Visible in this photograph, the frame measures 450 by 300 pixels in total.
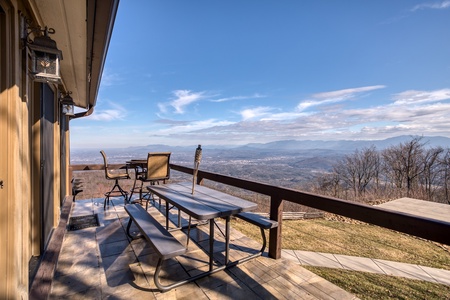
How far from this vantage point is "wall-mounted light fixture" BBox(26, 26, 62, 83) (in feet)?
4.98

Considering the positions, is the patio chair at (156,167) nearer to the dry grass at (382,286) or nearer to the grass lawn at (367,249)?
the grass lawn at (367,249)

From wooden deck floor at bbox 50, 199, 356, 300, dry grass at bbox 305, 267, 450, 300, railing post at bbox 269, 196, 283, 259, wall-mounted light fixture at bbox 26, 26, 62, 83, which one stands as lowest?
dry grass at bbox 305, 267, 450, 300

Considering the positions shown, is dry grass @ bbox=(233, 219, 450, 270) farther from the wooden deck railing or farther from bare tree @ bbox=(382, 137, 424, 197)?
bare tree @ bbox=(382, 137, 424, 197)

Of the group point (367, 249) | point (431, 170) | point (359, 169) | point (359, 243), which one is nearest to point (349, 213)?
point (367, 249)

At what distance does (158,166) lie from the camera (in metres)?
4.19

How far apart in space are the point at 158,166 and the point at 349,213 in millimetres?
3511

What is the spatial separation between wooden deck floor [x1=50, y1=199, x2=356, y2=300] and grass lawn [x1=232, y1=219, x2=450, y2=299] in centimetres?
118

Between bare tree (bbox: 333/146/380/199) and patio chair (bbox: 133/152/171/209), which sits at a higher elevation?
patio chair (bbox: 133/152/171/209)

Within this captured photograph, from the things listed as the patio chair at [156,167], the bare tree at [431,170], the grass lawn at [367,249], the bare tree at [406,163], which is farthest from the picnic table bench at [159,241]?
the bare tree at [431,170]

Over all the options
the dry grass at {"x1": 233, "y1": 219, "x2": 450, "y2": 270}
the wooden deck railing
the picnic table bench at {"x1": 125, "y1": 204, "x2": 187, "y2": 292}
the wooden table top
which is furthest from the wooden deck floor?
the dry grass at {"x1": 233, "y1": 219, "x2": 450, "y2": 270}

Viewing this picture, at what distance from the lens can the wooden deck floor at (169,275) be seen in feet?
5.85

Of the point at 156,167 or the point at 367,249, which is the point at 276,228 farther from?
the point at 367,249

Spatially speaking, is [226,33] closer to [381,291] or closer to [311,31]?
[311,31]

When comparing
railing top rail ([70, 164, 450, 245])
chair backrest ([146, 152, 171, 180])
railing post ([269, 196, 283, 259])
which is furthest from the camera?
chair backrest ([146, 152, 171, 180])
